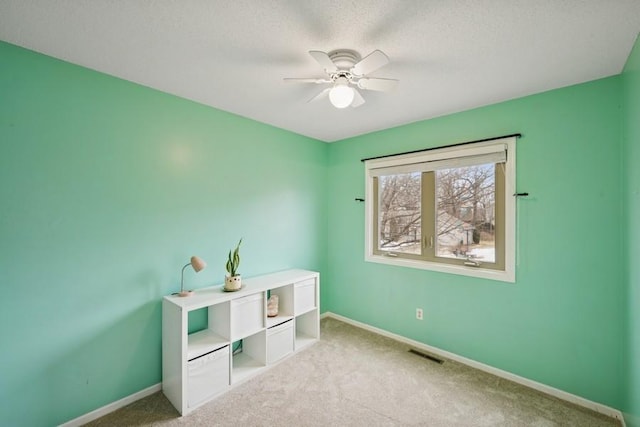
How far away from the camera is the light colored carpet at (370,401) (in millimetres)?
1861

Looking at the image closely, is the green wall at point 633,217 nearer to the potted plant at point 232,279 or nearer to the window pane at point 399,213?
the window pane at point 399,213

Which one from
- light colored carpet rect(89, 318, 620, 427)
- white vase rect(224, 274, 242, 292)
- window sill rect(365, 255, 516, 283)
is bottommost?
light colored carpet rect(89, 318, 620, 427)

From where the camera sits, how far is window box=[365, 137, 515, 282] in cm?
241

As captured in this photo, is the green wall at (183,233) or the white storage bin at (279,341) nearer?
the green wall at (183,233)

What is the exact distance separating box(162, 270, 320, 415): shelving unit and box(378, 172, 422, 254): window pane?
1.02 meters

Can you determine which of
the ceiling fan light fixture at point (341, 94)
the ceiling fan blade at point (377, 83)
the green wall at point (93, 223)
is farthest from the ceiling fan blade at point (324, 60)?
the green wall at point (93, 223)

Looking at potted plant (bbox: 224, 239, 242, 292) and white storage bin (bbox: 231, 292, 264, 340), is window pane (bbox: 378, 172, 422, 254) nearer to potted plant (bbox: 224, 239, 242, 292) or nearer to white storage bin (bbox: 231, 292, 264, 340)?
white storage bin (bbox: 231, 292, 264, 340)

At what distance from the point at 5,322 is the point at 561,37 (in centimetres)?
362

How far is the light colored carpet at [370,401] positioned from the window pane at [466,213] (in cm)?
109

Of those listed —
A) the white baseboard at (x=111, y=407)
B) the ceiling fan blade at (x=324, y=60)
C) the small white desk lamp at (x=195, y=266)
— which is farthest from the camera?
the small white desk lamp at (x=195, y=266)

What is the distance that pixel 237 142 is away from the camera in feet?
9.07

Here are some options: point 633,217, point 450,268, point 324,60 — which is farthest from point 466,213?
point 324,60

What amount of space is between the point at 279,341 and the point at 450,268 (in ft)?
6.02

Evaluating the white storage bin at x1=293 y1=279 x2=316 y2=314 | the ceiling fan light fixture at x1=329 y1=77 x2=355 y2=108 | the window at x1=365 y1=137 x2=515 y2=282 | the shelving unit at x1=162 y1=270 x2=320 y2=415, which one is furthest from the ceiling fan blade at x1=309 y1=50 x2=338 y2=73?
the white storage bin at x1=293 y1=279 x2=316 y2=314
